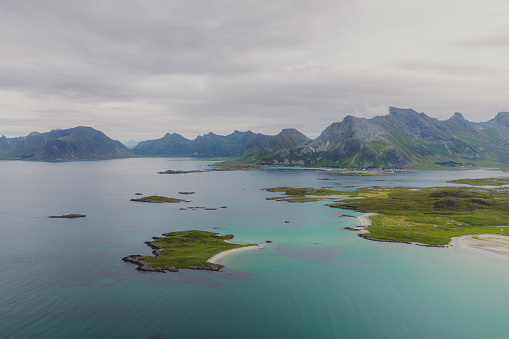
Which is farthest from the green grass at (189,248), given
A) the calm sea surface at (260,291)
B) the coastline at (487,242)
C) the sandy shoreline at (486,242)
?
the coastline at (487,242)

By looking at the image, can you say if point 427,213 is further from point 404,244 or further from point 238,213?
point 238,213

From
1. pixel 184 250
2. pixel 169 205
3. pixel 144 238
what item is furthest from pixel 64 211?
pixel 184 250

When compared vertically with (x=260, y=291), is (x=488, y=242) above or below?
above

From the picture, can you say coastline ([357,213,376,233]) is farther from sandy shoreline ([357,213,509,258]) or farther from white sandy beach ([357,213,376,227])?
sandy shoreline ([357,213,509,258])

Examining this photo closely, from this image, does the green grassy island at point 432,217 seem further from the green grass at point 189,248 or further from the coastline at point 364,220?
the green grass at point 189,248

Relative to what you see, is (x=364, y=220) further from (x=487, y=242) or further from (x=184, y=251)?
(x=184, y=251)

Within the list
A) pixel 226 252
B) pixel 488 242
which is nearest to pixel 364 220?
pixel 488 242
